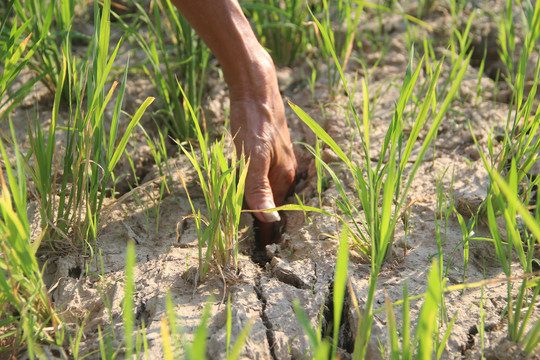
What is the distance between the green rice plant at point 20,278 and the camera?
1.05 m

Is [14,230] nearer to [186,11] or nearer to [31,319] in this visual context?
[31,319]

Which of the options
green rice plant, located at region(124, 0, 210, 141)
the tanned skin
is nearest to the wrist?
the tanned skin

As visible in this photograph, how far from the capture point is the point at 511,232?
3.62 ft

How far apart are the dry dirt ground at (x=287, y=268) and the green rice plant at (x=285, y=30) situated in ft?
1.28

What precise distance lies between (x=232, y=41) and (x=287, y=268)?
2.49 feet

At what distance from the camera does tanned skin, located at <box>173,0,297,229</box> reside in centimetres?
168

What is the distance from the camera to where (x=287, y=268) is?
4.74 feet

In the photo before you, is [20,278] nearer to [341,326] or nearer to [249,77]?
[341,326]

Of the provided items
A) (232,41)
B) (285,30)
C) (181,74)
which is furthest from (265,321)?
(285,30)

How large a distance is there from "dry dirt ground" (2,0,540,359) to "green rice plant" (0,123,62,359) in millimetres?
106

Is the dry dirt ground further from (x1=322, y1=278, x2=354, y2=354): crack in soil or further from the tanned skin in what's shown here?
the tanned skin

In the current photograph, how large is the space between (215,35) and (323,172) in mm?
566

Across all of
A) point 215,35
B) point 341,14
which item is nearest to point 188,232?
point 215,35

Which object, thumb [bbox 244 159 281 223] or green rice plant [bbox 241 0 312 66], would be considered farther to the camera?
green rice plant [bbox 241 0 312 66]
